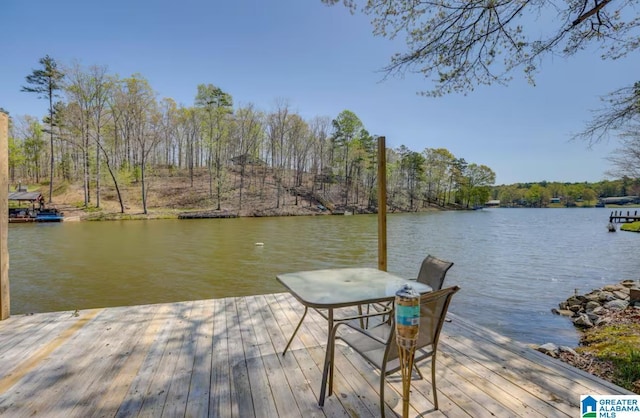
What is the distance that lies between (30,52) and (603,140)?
103ft

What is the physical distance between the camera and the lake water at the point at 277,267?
5605mm

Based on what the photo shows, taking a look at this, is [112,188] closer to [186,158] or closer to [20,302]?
[186,158]

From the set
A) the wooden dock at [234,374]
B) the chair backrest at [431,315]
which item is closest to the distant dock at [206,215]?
the wooden dock at [234,374]

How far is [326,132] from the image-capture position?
36.9m

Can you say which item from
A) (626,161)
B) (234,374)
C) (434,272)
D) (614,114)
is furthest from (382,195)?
(626,161)

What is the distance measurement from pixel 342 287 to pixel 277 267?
21.5ft

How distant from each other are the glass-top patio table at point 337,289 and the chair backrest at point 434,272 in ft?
0.57

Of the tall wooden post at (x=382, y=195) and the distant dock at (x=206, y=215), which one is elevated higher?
the tall wooden post at (x=382, y=195)

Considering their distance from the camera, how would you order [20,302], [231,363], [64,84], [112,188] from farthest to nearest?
[112,188], [64,84], [20,302], [231,363]

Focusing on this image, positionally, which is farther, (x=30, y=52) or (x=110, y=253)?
(x=30, y=52)

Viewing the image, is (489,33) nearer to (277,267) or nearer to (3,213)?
(3,213)

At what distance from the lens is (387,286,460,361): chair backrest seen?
1454 mm

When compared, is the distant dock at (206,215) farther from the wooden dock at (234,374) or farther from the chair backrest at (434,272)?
the chair backrest at (434,272)

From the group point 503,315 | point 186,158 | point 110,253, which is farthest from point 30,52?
point 503,315
